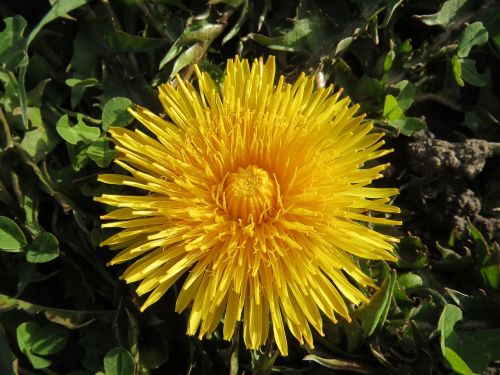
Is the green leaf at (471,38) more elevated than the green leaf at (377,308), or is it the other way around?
the green leaf at (471,38)

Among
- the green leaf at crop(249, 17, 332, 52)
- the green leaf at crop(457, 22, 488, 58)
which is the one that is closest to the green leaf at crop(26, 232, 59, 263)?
the green leaf at crop(249, 17, 332, 52)

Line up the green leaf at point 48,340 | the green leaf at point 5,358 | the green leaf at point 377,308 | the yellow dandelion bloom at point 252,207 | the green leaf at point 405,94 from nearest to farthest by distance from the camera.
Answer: the yellow dandelion bloom at point 252,207
the green leaf at point 377,308
the green leaf at point 5,358
the green leaf at point 48,340
the green leaf at point 405,94

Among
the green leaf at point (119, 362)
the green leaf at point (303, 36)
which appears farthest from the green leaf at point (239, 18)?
the green leaf at point (119, 362)

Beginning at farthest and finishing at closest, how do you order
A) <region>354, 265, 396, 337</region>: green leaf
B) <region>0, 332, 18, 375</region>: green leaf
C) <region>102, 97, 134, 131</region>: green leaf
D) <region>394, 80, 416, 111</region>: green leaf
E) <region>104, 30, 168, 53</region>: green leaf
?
<region>394, 80, 416, 111</region>: green leaf
<region>104, 30, 168, 53</region>: green leaf
<region>102, 97, 134, 131</region>: green leaf
<region>0, 332, 18, 375</region>: green leaf
<region>354, 265, 396, 337</region>: green leaf

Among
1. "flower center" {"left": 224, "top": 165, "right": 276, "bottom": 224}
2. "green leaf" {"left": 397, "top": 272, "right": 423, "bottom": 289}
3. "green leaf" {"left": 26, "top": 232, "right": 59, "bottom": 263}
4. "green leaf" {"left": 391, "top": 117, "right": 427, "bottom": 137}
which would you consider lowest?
"green leaf" {"left": 26, "top": 232, "right": 59, "bottom": 263}

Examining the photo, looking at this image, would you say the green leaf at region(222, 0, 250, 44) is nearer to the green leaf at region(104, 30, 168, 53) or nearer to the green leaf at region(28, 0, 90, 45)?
the green leaf at region(104, 30, 168, 53)

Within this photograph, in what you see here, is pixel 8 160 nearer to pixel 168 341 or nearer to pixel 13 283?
pixel 13 283

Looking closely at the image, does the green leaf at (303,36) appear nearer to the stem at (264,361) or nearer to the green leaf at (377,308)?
the green leaf at (377,308)
